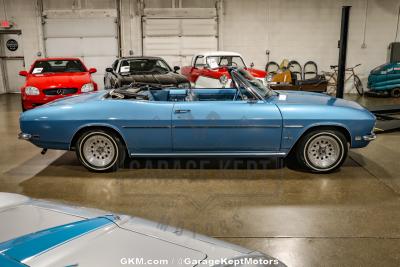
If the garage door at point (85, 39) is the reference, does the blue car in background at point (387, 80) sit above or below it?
below

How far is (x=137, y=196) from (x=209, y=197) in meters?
0.81

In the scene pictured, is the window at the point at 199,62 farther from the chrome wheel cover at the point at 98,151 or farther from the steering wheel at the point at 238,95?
the chrome wheel cover at the point at 98,151

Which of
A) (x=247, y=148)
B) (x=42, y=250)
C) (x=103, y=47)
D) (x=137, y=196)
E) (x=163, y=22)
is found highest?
(x=163, y=22)

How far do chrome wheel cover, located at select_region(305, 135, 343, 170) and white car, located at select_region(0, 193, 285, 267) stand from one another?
125 inches

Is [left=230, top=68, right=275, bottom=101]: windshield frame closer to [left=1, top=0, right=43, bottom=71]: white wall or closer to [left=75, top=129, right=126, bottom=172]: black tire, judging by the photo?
[left=75, top=129, right=126, bottom=172]: black tire

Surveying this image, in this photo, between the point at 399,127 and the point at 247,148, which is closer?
the point at 247,148

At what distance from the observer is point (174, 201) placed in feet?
13.0

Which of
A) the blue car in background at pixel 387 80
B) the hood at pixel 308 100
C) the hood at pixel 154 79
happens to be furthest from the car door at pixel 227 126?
the blue car in background at pixel 387 80

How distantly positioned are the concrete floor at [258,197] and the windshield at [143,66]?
3.90 m

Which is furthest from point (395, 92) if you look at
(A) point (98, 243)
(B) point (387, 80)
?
(A) point (98, 243)

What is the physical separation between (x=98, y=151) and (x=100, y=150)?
3 centimetres

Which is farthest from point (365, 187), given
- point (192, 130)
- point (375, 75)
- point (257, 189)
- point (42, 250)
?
point (375, 75)

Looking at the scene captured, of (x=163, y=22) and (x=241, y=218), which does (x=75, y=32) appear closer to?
(x=163, y=22)

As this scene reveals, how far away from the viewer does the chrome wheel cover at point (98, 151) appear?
188 inches
